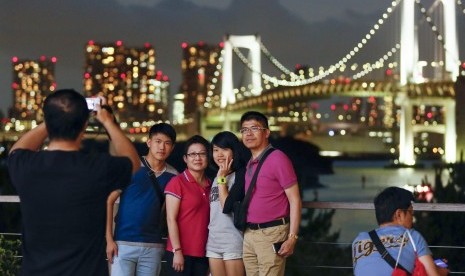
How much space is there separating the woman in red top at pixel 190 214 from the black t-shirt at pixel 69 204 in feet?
4.89

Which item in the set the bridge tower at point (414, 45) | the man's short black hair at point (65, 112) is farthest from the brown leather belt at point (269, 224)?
the bridge tower at point (414, 45)

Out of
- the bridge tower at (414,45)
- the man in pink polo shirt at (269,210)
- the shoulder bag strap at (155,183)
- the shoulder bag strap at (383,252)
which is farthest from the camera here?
the bridge tower at (414,45)

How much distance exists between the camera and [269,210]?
441cm

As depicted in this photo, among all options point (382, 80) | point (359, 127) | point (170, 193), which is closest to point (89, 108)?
point (170, 193)

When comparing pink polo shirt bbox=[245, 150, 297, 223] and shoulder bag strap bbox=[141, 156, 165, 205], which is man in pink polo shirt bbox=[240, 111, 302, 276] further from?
shoulder bag strap bbox=[141, 156, 165, 205]

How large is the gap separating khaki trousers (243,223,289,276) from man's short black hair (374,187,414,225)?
1052mm

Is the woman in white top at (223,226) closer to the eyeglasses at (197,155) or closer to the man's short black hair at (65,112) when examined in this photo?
the eyeglasses at (197,155)

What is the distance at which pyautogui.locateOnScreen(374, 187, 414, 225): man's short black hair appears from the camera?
337 cm

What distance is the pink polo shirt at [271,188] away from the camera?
4.36 meters

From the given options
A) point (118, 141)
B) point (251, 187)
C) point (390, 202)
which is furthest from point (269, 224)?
point (118, 141)

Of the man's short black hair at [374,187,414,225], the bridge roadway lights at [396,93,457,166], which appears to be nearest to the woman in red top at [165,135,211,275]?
the man's short black hair at [374,187,414,225]

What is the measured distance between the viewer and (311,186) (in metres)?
44.4

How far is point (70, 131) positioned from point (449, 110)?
39487 mm

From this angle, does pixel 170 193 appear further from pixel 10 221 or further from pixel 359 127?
pixel 359 127
